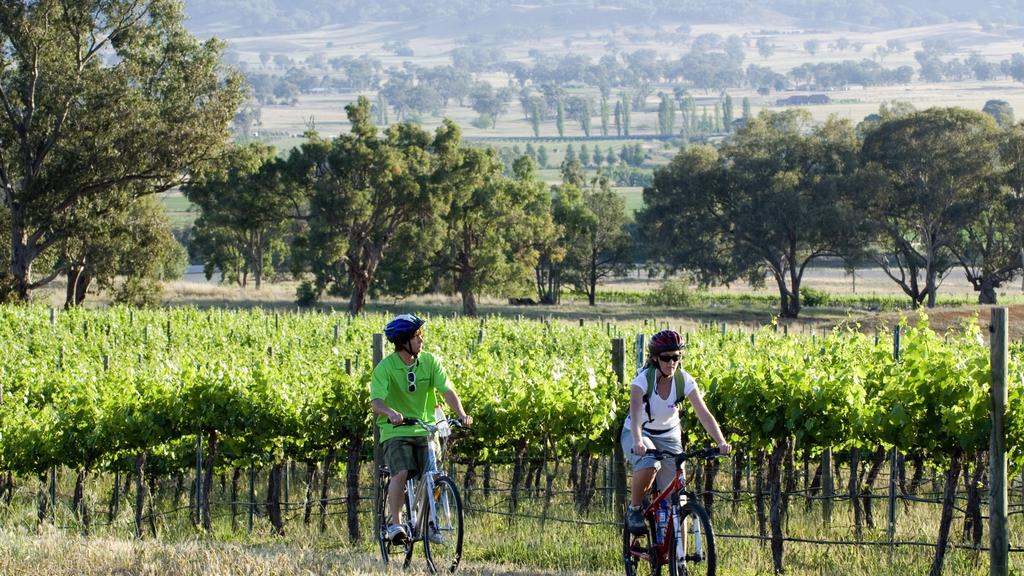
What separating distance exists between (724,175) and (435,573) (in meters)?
54.8

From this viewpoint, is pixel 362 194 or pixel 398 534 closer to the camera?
pixel 398 534

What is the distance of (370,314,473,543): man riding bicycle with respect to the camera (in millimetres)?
8836

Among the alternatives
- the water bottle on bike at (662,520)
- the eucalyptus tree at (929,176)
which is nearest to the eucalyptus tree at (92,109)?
the eucalyptus tree at (929,176)

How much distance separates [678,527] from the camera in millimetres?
8070

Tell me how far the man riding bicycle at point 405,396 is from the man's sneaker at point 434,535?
184 mm

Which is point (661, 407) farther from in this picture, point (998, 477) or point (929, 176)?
point (929, 176)

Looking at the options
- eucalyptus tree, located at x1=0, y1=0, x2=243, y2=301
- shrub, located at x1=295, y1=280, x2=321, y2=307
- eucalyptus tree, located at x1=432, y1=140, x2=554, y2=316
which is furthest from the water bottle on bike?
shrub, located at x1=295, y1=280, x2=321, y2=307

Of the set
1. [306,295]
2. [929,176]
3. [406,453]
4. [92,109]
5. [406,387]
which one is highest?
[92,109]

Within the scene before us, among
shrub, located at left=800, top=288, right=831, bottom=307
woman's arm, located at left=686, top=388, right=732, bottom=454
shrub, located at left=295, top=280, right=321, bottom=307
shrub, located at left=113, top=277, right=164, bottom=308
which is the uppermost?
woman's arm, located at left=686, top=388, right=732, bottom=454

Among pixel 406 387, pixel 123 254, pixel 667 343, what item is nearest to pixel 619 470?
pixel 406 387

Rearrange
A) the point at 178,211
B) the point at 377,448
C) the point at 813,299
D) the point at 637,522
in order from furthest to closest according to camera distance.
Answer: the point at 178,211, the point at 813,299, the point at 377,448, the point at 637,522

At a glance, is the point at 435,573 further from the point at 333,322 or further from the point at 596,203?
the point at 596,203

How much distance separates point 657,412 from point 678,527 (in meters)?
0.70

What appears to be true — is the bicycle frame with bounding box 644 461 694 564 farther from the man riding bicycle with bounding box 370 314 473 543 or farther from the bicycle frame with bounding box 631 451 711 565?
the man riding bicycle with bounding box 370 314 473 543
